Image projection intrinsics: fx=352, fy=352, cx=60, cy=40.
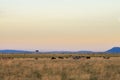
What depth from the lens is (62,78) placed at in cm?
2158

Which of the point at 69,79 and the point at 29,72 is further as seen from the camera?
the point at 29,72

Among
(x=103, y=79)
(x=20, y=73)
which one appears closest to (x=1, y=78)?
(x=20, y=73)

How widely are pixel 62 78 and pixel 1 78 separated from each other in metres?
3.79

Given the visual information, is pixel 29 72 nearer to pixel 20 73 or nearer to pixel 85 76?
pixel 20 73

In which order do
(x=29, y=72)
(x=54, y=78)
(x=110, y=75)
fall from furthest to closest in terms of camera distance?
(x=29, y=72)
(x=110, y=75)
(x=54, y=78)

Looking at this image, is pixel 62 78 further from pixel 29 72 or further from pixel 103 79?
pixel 29 72

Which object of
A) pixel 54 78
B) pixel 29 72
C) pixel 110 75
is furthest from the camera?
pixel 29 72

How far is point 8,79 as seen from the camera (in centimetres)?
2123

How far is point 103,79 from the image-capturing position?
70.1ft

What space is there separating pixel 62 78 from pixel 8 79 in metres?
3.28

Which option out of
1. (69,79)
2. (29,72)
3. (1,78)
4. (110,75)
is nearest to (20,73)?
(29,72)

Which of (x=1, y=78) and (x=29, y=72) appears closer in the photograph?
(x=1, y=78)

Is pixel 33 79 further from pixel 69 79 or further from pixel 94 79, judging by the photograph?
pixel 94 79

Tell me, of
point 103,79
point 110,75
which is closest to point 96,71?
point 110,75
